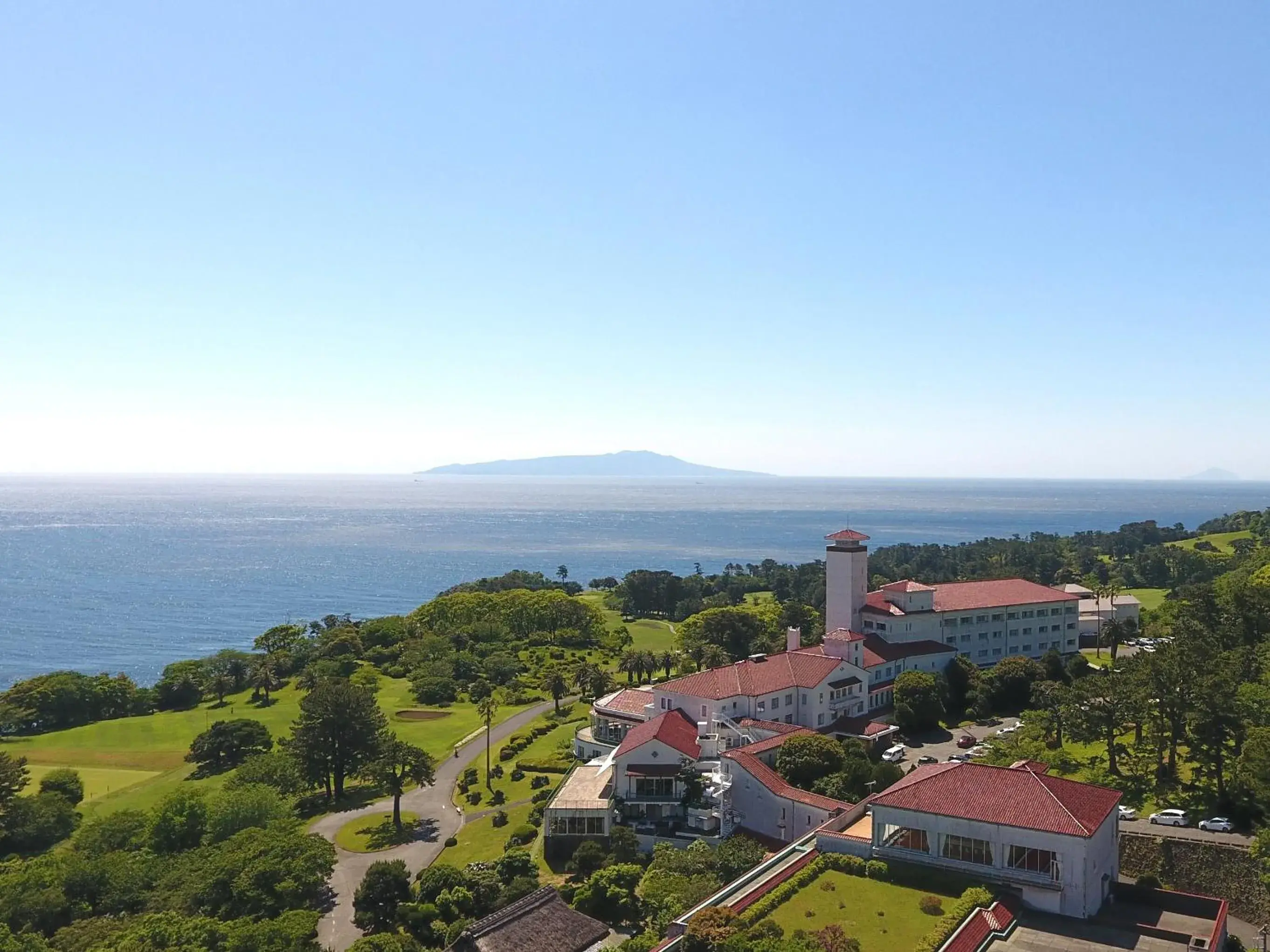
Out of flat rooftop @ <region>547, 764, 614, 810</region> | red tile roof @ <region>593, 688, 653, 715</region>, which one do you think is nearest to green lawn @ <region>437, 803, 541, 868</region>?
flat rooftop @ <region>547, 764, 614, 810</region>

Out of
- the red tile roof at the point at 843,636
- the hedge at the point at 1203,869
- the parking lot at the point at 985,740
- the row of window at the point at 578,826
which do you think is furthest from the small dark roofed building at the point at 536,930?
the red tile roof at the point at 843,636

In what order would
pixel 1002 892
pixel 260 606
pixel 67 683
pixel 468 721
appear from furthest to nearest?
pixel 260 606 < pixel 67 683 < pixel 468 721 < pixel 1002 892

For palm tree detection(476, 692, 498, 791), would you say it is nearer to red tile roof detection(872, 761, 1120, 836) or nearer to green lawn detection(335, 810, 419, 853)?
green lawn detection(335, 810, 419, 853)

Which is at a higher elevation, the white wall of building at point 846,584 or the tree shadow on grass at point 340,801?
the white wall of building at point 846,584

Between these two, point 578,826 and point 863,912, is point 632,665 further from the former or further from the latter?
point 863,912

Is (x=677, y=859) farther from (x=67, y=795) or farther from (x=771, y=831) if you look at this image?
(x=67, y=795)

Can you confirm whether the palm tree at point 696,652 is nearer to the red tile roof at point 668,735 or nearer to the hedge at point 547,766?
the hedge at point 547,766

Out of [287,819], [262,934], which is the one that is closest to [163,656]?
[287,819]
